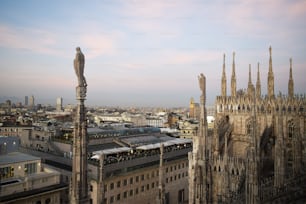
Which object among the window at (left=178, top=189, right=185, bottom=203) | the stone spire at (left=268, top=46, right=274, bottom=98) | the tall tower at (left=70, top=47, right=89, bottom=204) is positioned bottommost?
the window at (left=178, top=189, right=185, bottom=203)

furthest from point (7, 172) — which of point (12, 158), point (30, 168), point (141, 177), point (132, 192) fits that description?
point (141, 177)

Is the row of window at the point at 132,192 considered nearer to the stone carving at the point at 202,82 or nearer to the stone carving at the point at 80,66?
the stone carving at the point at 202,82

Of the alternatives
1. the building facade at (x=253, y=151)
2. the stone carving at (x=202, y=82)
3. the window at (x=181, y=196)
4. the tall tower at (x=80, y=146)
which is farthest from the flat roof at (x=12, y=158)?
the stone carving at (x=202, y=82)

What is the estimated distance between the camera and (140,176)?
4038cm

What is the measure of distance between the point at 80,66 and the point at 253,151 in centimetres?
1446

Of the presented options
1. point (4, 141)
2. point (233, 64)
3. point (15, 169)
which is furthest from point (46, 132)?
point (233, 64)

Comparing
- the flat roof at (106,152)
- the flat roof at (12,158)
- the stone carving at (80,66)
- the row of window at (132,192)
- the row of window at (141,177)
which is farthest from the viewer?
the flat roof at (106,152)

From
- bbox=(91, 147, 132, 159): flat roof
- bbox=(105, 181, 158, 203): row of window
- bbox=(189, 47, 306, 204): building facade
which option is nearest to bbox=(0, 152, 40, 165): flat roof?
bbox=(91, 147, 132, 159): flat roof

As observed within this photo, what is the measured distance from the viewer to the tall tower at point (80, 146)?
9781mm

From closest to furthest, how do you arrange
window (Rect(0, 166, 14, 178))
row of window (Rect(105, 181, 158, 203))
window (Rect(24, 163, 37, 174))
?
window (Rect(0, 166, 14, 178))
window (Rect(24, 163, 37, 174))
row of window (Rect(105, 181, 158, 203))

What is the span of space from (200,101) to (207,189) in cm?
459

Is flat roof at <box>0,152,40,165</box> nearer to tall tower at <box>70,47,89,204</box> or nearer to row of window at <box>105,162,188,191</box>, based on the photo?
row of window at <box>105,162,188,191</box>

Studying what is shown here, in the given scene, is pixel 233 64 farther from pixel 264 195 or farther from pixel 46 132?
pixel 46 132

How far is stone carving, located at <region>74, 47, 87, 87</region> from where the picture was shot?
9.91 metres
